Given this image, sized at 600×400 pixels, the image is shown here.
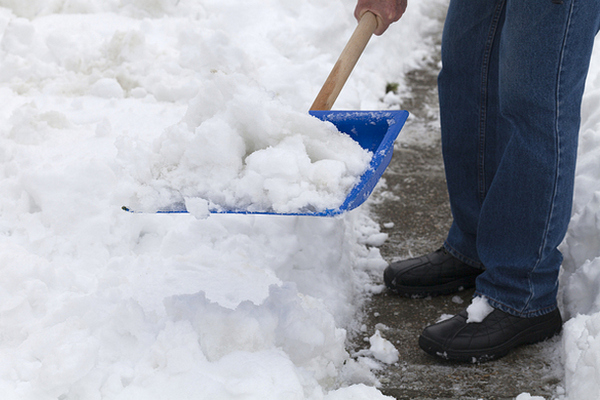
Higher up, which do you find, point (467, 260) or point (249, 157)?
point (249, 157)

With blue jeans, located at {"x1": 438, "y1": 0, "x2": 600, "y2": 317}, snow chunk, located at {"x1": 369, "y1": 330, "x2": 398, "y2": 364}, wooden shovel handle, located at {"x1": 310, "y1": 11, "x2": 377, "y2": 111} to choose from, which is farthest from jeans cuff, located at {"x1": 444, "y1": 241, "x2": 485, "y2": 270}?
wooden shovel handle, located at {"x1": 310, "y1": 11, "x2": 377, "y2": 111}

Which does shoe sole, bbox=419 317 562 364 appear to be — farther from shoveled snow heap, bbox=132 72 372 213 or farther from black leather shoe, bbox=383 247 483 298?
shoveled snow heap, bbox=132 72 372 213

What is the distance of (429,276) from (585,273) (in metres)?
0.48

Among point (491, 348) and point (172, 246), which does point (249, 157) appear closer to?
point (172, 246)

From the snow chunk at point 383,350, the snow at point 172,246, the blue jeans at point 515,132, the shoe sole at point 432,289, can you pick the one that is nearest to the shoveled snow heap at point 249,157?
the snow at point 172,246

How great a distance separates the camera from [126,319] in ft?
4.66

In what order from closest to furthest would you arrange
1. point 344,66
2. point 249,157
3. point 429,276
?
point 249,157
point 344,66
point 429,276

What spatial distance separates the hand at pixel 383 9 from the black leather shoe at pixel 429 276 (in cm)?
79

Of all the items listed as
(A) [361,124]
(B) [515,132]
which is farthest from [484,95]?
(A) [361,124]

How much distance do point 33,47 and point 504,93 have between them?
2397 millimetres

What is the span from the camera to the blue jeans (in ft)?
4.60

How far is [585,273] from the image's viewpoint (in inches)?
68.3

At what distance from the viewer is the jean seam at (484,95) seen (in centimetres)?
173

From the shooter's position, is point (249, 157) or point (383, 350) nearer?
point (249, 157)
